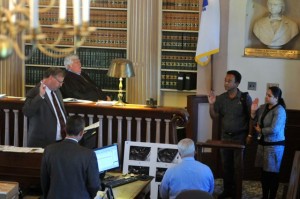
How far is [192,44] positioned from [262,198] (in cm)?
328

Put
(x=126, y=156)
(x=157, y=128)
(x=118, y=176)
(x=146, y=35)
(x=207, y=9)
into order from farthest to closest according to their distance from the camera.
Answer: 1. (x=146, y=35)
2. (x=207, y=9)
3. (x=157, y=128)
4. (x=126, y=156)
5. (x=118, y=176)

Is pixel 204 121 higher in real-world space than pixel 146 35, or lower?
lower

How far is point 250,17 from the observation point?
25.4ft

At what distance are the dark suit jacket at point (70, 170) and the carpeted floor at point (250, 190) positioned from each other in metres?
Result: 2.70

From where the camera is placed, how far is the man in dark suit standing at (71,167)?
14.8 feet

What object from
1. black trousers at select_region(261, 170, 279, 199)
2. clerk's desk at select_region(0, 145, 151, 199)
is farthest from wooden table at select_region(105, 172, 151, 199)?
black trousers at select_region(261, 170, 279, 199)

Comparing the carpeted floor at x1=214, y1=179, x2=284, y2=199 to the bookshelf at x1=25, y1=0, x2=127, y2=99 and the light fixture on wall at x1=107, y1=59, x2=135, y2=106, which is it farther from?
the bookshelf at x1=25, y1=0, x2=127, y2=99

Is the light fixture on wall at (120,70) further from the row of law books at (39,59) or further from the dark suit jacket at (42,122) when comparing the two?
the row of law books at (39,59)

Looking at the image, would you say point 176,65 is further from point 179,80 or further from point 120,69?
point 120,69

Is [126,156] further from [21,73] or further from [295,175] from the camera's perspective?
[21,73]

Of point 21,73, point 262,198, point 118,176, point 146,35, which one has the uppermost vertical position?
point 146,35

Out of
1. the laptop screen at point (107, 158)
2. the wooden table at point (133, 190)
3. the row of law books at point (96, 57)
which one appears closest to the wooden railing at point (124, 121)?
the laptop screen at point (107, 158)

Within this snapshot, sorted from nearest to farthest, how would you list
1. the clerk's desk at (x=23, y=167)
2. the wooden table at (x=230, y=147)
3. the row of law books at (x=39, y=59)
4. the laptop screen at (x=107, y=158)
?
the laptop screen at (x=107, y=158), the clerk's desk at (x=23, y=167), the wooden table at (x=230, y=147), the row of law books at (x=39, y=59)

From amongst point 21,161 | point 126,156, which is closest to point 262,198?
point 126,156
